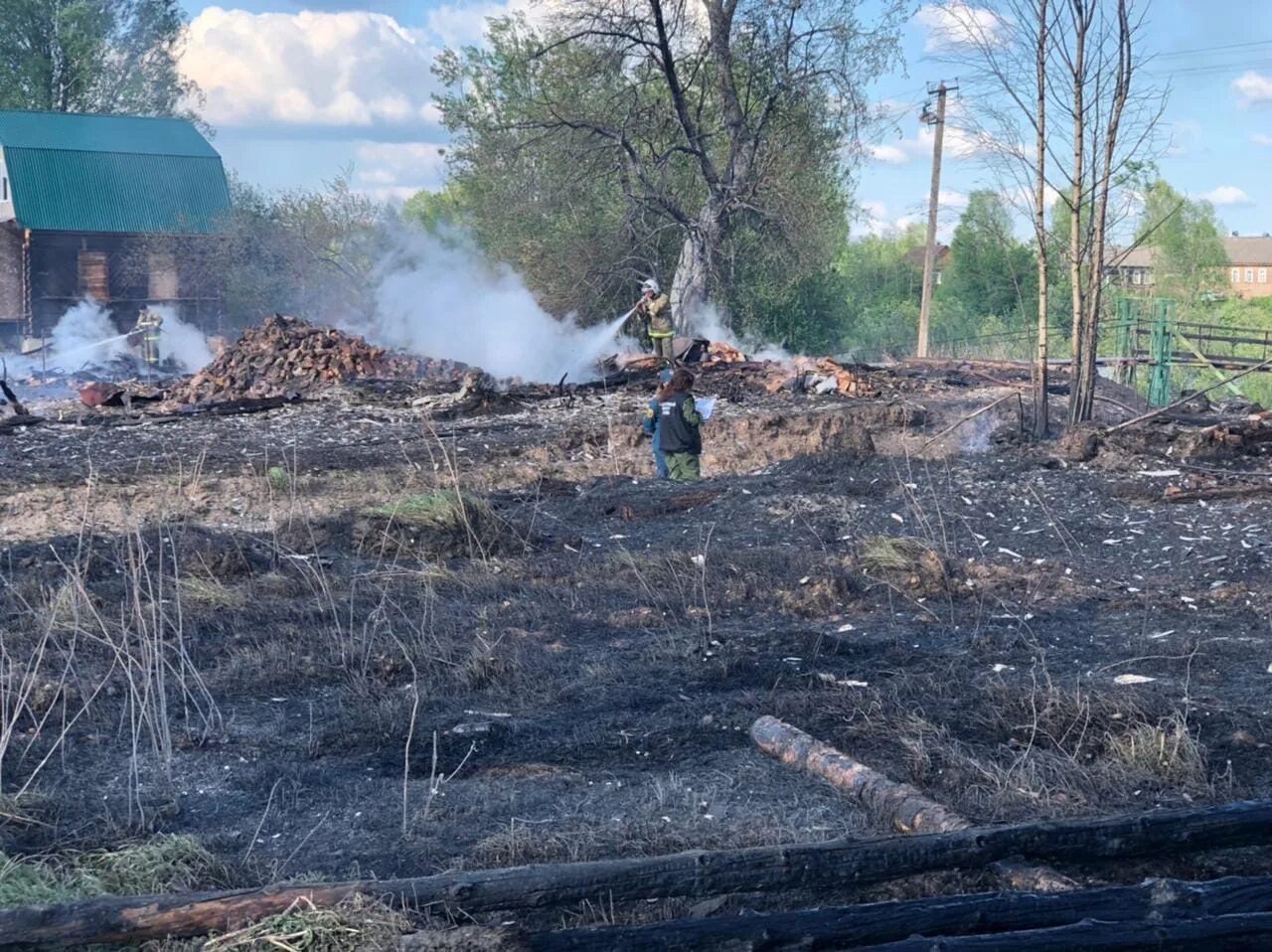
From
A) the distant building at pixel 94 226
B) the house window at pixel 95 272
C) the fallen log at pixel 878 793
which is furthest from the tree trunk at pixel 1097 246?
the house window at pixel 95 272

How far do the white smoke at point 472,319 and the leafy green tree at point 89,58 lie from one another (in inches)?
783

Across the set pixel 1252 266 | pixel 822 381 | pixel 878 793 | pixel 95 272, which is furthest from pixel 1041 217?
pixel 1252 266

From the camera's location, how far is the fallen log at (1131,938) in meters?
3.12

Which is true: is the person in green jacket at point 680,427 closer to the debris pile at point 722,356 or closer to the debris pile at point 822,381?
the debris pile at point 822,381

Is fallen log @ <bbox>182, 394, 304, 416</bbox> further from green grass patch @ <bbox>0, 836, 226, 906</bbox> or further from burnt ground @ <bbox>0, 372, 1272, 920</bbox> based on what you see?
green grass patch @ <bbox>0, 836, 226, 906</bbox>

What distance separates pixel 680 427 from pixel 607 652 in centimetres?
483

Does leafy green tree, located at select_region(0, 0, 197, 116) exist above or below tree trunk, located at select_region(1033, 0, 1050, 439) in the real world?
above

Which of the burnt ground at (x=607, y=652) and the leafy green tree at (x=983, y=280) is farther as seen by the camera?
the leafy green tree at (x=983, y=280)

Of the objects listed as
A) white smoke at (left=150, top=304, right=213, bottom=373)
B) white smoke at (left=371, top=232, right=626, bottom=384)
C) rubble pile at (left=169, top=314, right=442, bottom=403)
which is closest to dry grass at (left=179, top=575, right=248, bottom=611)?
rubble pile at (left=169, top=314, right=442, bottom=403)

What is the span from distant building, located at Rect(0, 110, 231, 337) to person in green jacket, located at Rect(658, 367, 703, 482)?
24782mm

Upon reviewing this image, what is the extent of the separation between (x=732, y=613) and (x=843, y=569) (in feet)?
3.40

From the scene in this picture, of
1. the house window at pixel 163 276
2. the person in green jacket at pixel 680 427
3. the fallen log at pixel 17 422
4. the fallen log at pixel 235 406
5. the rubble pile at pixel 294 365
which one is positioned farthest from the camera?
the house window at pixel 163 276

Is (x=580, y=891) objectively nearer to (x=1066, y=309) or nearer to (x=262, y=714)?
(x=262, y=714)

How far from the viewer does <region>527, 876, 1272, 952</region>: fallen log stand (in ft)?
10.6
